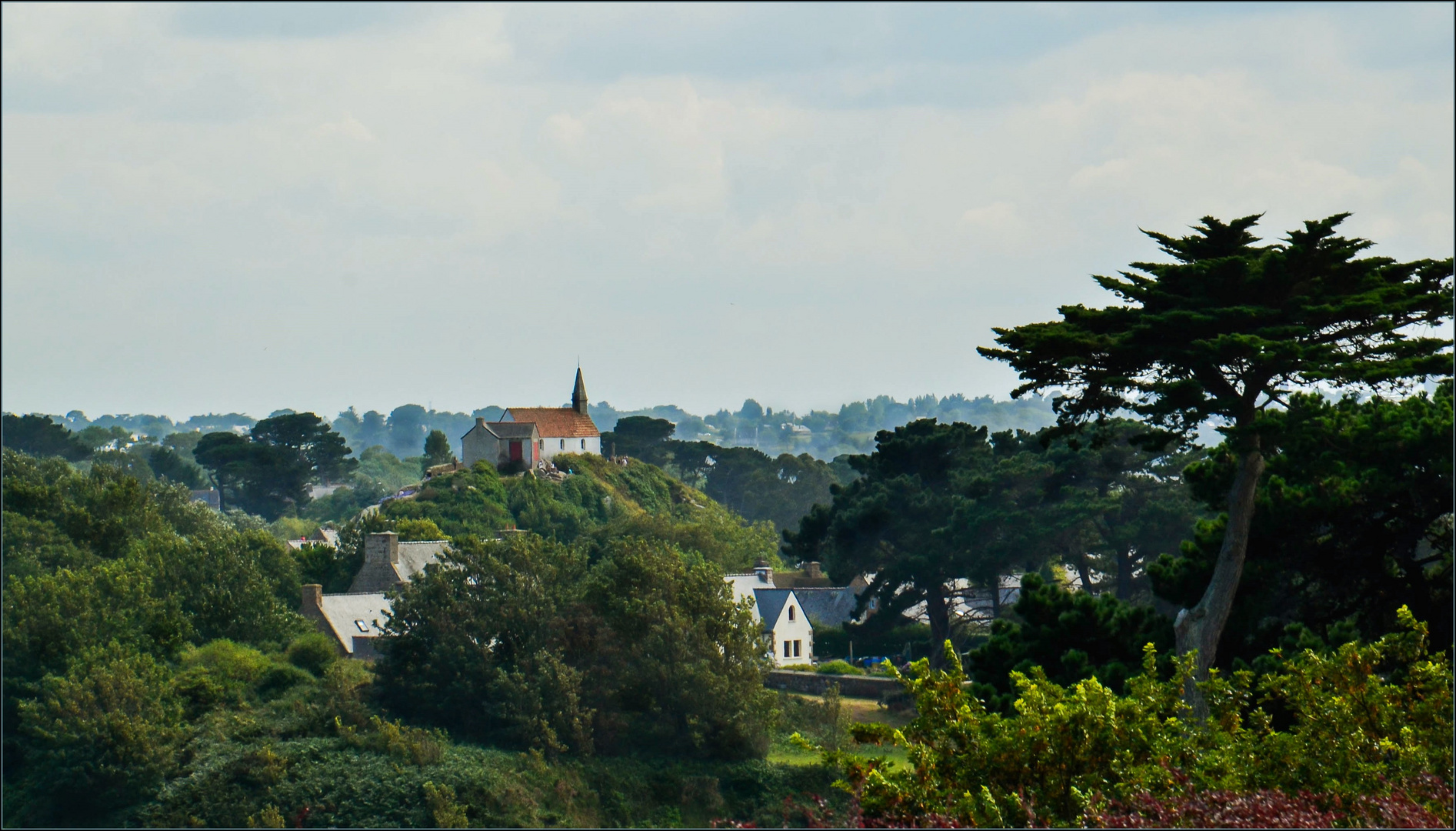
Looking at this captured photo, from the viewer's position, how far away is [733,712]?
3922cm

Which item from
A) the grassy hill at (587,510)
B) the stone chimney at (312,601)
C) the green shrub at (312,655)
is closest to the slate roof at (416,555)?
the stone chimney at (312,601)

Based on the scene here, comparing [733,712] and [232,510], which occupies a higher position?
[232,510]

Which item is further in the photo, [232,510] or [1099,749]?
[232,510]

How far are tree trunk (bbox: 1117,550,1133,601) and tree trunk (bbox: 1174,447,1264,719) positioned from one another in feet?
85.3

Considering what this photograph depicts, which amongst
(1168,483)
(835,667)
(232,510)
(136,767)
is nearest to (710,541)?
(835,667)

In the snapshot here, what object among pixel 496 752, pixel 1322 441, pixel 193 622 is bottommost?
pixel 496 752

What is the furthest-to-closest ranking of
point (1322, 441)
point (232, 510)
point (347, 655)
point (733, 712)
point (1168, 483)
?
point (232, 510)
point (347, 655)
point (1168, 483)
point (733, 712)
point (1322, 441)

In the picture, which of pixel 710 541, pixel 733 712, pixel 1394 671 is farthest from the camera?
pixel 710 541

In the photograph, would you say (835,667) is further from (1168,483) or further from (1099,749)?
(1099,749)

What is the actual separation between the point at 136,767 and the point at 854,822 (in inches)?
1255

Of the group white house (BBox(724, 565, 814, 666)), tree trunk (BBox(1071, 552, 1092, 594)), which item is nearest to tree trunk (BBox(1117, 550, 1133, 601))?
tree trunk (BBox(1071, 552, 1092, 594))

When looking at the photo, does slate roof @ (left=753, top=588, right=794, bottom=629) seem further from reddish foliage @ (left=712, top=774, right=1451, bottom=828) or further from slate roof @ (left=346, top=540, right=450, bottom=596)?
reddish foliage @ (left=712, top=774, right=1451, bottom=828)

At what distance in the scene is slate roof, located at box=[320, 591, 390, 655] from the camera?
48.3 meters

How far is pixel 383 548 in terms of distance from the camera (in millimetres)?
53031
